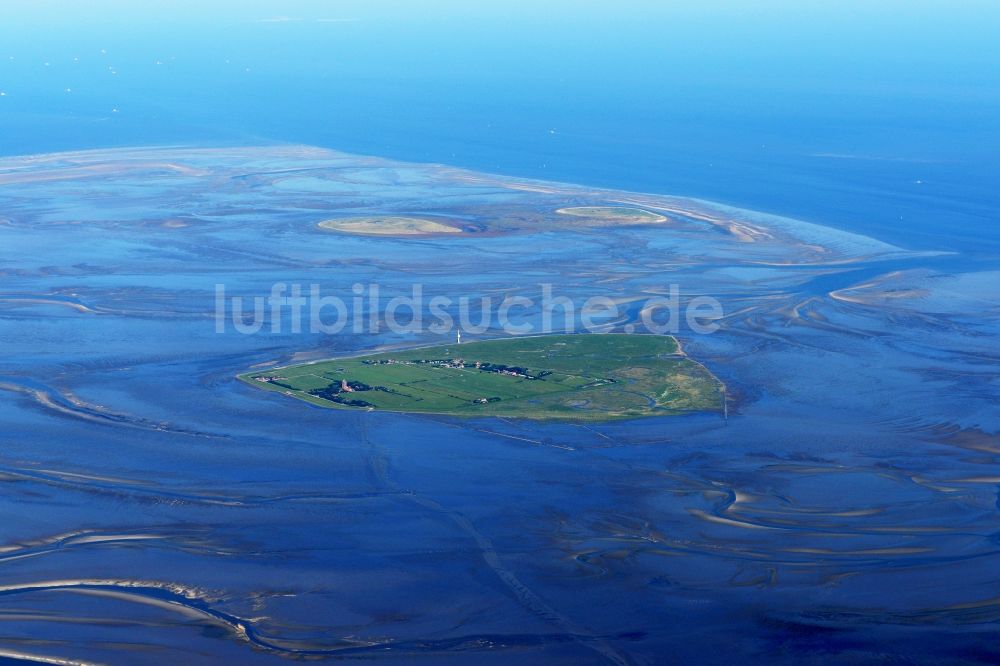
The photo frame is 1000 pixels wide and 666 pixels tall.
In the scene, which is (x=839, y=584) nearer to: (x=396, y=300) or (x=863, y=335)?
(x=863, y=335)

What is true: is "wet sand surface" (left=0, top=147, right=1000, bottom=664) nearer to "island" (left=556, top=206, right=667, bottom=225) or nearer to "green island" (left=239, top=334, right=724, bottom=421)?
"green island" (left=239, top=334, right=724, bottom=421)

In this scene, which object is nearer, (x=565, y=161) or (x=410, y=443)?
(x=410, y=443)

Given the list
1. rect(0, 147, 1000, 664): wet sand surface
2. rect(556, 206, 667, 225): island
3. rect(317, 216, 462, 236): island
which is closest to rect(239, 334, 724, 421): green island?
rect(0, 147, 1000, 664): wet sand surface

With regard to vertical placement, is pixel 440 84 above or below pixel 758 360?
above

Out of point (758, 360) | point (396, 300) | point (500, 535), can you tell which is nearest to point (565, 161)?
point (396, 300)

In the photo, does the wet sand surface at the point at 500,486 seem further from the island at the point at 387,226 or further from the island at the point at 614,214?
the island at the point at 614,214

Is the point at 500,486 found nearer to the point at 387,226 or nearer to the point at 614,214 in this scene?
the point at 387,226

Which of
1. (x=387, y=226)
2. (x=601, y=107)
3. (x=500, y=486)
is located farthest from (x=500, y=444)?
(x=601, y=107)
